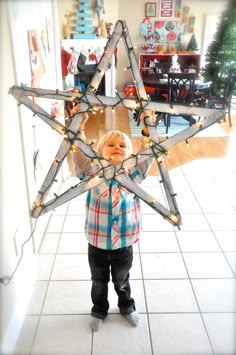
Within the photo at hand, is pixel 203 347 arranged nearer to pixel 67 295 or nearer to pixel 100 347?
pixel 100 347

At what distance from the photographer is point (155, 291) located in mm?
1381

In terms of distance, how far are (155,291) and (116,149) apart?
761 millimetres

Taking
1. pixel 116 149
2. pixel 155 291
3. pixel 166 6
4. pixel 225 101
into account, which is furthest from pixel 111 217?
pixel 225 101

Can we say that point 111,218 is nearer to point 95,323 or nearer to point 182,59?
point 95,323

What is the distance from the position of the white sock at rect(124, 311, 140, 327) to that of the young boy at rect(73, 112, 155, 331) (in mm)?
113

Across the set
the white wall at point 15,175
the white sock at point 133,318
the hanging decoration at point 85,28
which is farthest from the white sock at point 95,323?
the hanging decoration at point 85,28

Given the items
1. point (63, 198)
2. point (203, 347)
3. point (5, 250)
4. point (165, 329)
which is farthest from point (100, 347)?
point (63, 198)

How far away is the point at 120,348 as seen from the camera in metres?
1.14

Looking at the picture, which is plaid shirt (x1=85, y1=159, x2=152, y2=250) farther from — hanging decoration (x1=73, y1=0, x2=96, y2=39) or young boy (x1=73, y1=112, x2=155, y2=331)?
hanging decoration (x1=73, y1=0, x2=96, y2=39)

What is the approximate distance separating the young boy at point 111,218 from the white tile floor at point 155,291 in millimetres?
109

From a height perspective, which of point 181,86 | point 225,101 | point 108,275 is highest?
point 225,101

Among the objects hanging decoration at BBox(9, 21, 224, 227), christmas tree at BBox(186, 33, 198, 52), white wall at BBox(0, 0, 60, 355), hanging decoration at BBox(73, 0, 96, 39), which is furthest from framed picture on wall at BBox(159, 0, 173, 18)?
christmas tree at BBox(186, 33, 198, 52)

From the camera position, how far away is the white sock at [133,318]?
1224mm

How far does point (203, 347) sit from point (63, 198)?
2.46 ft
